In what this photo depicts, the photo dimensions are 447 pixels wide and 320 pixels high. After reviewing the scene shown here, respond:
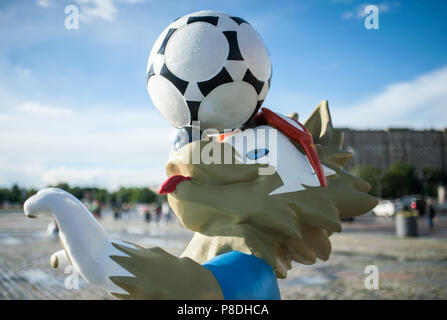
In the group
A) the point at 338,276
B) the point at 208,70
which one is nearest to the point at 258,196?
the point at 208,70

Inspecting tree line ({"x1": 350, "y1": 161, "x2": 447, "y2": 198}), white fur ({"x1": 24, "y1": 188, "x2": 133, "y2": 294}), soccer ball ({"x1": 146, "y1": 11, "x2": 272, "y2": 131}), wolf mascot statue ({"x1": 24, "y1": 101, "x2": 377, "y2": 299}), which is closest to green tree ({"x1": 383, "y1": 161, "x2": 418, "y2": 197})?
tree line ({"x1": 350, "y1": 161, "x2": 447, "y2": 198})

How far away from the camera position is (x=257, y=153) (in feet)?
6.85

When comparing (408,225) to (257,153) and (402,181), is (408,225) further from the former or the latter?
(402,181)

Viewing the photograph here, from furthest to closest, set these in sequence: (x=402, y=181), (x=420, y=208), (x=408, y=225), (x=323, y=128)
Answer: (x=402, y=181), (x=420, y=208), (x=408, y=225), (x=323, y=128)

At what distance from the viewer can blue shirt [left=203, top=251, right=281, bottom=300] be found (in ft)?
5.40

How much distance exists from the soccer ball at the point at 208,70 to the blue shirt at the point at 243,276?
793 mm

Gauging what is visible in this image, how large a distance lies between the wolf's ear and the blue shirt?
3.72ft

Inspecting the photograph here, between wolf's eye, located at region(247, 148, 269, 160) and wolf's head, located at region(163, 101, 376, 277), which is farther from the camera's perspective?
wolf's eye, located at region(247, 148, 269, 160)

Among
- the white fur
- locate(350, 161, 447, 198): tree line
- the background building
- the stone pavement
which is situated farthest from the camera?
the background building

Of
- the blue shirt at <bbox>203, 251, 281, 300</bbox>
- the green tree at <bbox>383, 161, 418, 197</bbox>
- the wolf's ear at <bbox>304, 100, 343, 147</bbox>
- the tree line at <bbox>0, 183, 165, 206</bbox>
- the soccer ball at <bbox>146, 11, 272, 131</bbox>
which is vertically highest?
the soccer ball at <bbox>146, 11, 272, 131</bbox>

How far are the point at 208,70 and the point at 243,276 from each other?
110 cm

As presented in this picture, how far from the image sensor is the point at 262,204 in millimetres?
1969

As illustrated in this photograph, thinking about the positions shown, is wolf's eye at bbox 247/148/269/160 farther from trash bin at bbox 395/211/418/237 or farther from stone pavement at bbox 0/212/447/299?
trash bin at bbox 395/211/418/237
